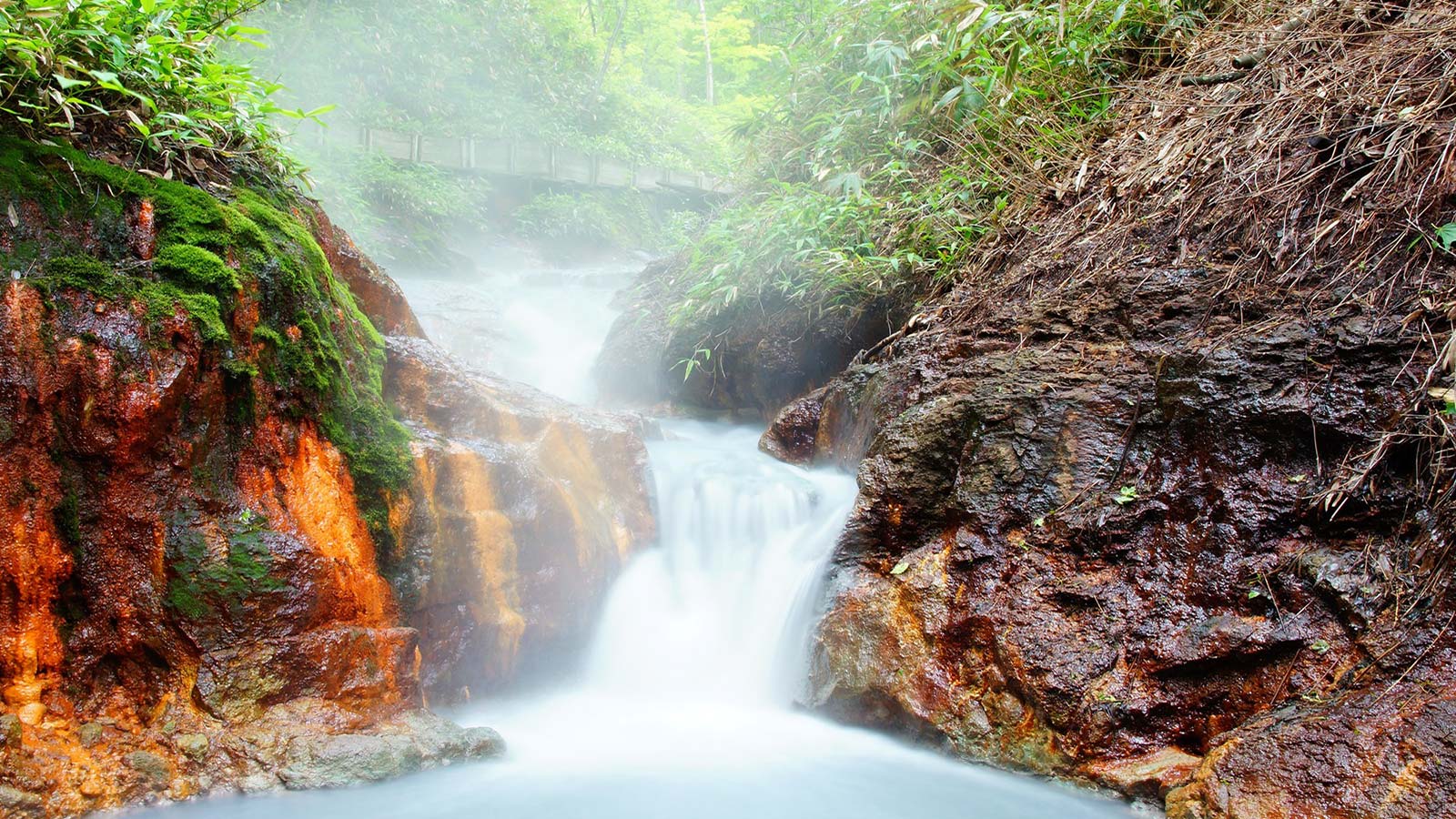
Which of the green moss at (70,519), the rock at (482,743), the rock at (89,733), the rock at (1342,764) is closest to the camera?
the rock at (1342,764)

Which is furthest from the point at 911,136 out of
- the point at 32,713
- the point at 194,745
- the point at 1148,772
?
the point at 32,713

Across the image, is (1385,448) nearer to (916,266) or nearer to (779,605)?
(779,605)

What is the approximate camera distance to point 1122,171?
195 inches

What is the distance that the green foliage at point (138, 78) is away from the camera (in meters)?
3.07

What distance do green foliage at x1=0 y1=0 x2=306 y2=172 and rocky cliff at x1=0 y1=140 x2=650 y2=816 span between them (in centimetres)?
22

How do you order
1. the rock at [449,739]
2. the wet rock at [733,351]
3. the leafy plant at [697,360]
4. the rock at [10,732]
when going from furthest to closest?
1. the leafy plant at [697,360]
2. the wet rock at [733,351]
3. the rock at [449,739]
4. the rock at [10,732]

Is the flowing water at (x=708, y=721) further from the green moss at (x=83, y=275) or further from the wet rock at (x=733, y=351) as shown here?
the green moss at (x=83, y=275)

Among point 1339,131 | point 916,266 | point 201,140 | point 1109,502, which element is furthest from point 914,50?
point 201,140

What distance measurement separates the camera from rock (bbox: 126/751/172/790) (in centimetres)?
289

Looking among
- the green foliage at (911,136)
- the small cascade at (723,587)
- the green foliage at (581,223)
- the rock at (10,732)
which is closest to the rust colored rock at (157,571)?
the rock at (10,732)

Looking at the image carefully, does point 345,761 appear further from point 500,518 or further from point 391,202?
point 391,202

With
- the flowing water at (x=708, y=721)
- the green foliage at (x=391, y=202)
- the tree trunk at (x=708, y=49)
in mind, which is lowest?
the flowing water at (x=708, y=721)

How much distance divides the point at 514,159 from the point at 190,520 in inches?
611

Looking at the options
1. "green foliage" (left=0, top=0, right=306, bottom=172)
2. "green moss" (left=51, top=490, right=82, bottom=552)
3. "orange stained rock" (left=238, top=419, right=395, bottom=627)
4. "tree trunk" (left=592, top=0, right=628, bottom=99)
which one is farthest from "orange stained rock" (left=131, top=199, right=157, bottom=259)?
"tree trunk" (left=592, top=0, right=628, bottom=99)
